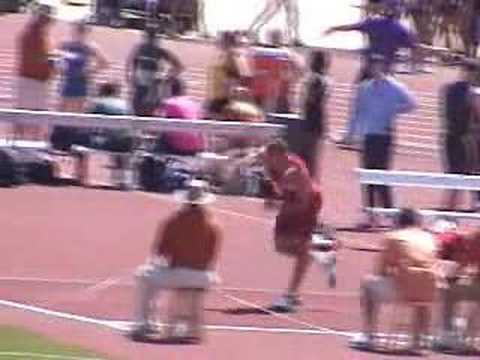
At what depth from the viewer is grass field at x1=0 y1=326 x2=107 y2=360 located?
14766mm

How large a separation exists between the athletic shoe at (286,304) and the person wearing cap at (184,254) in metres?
1.65

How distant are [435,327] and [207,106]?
8.50 metres

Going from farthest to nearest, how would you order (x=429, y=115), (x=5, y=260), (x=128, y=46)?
1. (x=128, y=46)
2. (x=429, y=115)
3. (x=5, y=260)

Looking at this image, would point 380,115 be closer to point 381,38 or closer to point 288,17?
point 381,38

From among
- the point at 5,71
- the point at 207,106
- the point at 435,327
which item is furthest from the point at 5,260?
the point at 5,71

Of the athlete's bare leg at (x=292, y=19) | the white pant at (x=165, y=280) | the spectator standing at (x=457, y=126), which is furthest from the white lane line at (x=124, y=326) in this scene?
the athlete's bare leg at (x=292, y=19)

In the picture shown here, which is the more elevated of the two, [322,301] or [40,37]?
[40,37]

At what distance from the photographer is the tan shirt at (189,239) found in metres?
15.7

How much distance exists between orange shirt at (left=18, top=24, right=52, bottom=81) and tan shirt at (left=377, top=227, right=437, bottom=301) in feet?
27.8

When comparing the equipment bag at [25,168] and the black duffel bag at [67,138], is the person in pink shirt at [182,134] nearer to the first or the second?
the black duffel bag at [67,138]

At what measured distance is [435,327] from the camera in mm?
16453

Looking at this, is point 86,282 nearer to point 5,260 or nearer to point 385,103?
point 5,260

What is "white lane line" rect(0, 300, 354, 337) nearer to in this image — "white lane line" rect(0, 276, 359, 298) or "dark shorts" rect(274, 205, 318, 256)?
"dark shorts" rect(274, 205, 318, 256)

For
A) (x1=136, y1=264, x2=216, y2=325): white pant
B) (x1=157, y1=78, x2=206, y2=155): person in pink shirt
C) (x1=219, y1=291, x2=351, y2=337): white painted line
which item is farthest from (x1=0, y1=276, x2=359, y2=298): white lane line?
(x1=157, y1=78, x2=206, y2=155): person in pink shirt
